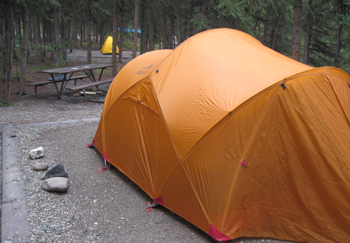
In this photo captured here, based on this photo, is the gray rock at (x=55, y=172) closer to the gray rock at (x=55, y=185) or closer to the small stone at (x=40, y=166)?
the gray rock at (x=55, y=185)

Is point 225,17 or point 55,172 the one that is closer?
point 55,172

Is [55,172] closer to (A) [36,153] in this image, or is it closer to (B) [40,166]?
(B) [40,166]

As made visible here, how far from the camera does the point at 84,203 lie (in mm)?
4527

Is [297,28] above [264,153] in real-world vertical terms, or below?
above

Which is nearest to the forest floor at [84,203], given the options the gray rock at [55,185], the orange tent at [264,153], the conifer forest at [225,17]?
the gray rock at [55,185]

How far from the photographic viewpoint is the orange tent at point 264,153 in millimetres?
3582

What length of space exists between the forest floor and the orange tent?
0.38 meters

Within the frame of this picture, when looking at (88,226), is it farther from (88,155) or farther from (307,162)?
(307,162)

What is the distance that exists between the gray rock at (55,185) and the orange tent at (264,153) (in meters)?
1.84

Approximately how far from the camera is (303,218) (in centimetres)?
364

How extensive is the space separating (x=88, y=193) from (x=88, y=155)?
5.55 ft

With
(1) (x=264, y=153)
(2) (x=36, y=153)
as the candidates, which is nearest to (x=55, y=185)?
(2) (x=36, y=153)

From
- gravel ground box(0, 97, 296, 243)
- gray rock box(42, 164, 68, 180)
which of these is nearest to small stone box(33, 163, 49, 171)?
gravel ground box(0, 97, 296, 243)

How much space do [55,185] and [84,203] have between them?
62cm
